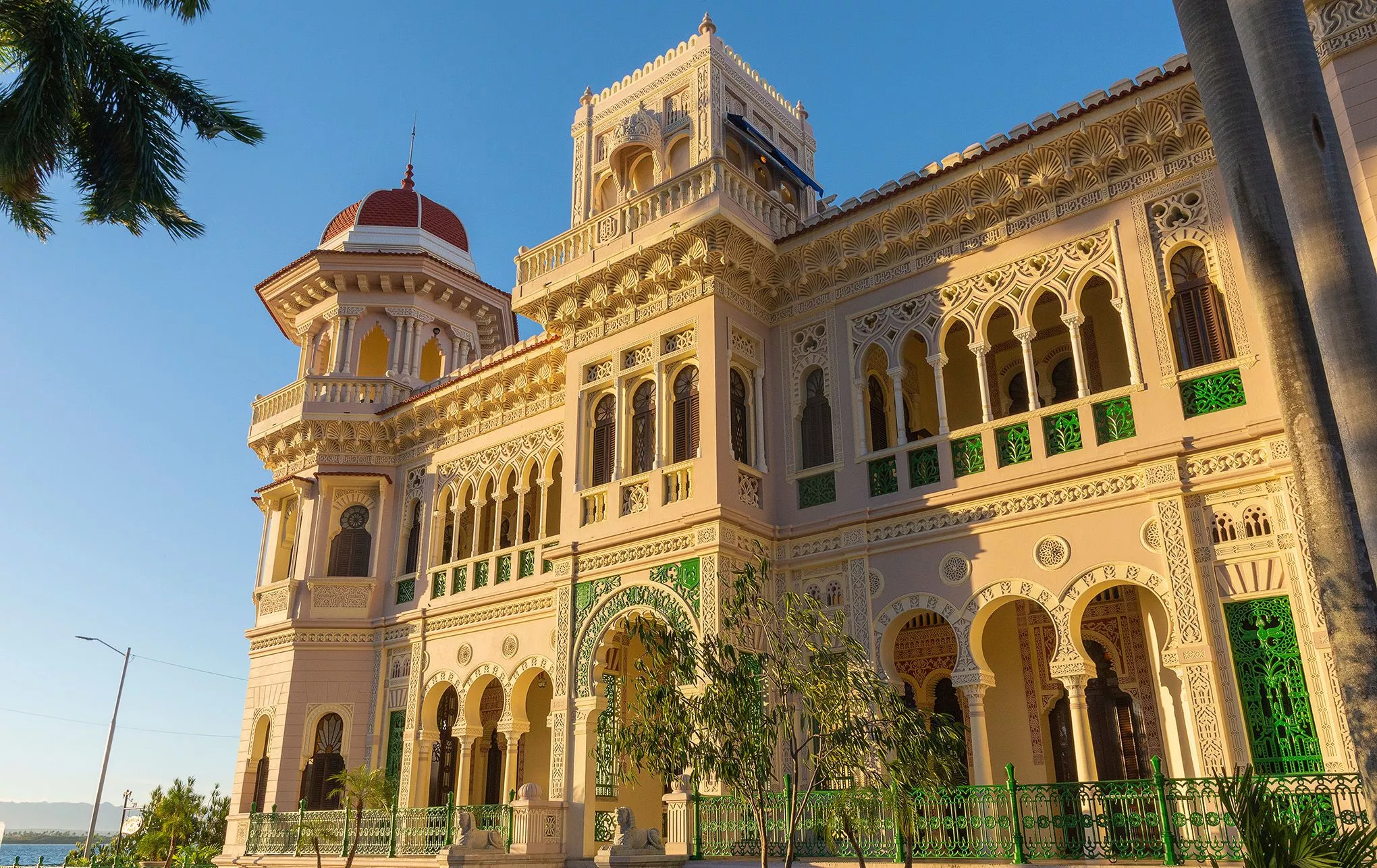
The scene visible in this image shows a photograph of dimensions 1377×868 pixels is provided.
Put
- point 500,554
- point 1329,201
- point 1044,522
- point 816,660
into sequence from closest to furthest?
point 1329,201 → point 816,660 → point 1044,522 → point 500,554

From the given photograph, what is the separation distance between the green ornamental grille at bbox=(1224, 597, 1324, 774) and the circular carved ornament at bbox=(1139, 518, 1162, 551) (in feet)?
3.10

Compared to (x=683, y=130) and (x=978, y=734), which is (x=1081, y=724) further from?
(x=683, y=130)

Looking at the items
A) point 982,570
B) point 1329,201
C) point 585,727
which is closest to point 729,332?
point 982,570

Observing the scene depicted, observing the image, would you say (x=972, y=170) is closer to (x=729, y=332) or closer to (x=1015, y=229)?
(x=1015, y=229)

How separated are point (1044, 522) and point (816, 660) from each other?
4197mm

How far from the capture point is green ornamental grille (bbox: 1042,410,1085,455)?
11195 millimetres

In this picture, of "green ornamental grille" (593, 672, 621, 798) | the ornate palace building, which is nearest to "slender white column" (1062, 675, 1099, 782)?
the ornate palace building

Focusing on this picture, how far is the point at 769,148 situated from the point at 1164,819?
35.2 feet

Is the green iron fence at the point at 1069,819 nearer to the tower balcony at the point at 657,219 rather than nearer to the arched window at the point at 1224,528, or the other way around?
Result: the arched window at the point at 1224,528

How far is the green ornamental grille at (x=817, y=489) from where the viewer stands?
42.3 feet

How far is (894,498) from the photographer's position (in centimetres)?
1227

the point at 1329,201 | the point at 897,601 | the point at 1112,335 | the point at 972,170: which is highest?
the point at 972,170

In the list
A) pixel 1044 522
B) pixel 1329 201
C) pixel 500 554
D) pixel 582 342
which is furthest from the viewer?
Answer: pixel 500 554

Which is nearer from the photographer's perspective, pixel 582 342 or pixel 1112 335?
pixel 1112 335
